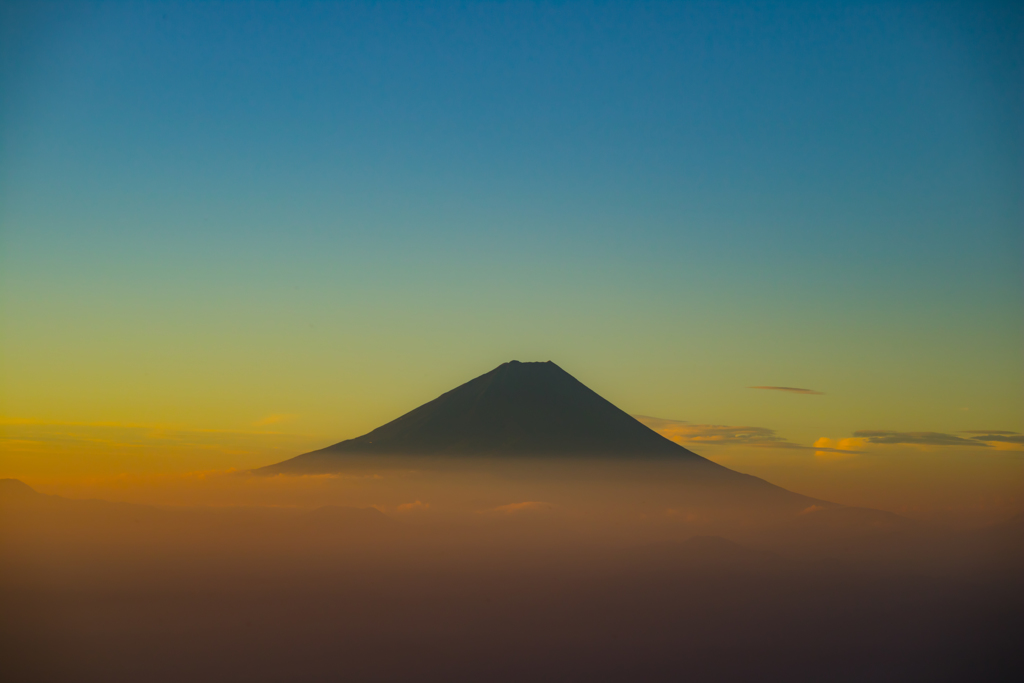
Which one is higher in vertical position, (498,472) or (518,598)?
(498,472)

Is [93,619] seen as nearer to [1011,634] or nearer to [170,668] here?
[170,668]

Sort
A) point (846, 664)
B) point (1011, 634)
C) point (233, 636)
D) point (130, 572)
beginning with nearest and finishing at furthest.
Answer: point (846, 664) → point (233, 636) → point (1011, 634) → point (130, 572)

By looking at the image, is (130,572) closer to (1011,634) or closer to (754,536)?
(754,536)

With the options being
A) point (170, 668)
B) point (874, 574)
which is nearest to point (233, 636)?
point (170, 668)

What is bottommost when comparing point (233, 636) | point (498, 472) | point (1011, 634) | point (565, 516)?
point (1011, 634)

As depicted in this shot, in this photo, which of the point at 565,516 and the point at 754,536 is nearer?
the point at 754,536

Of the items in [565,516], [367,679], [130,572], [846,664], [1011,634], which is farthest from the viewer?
[565,516]

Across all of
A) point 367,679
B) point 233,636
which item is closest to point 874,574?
point 367,679
